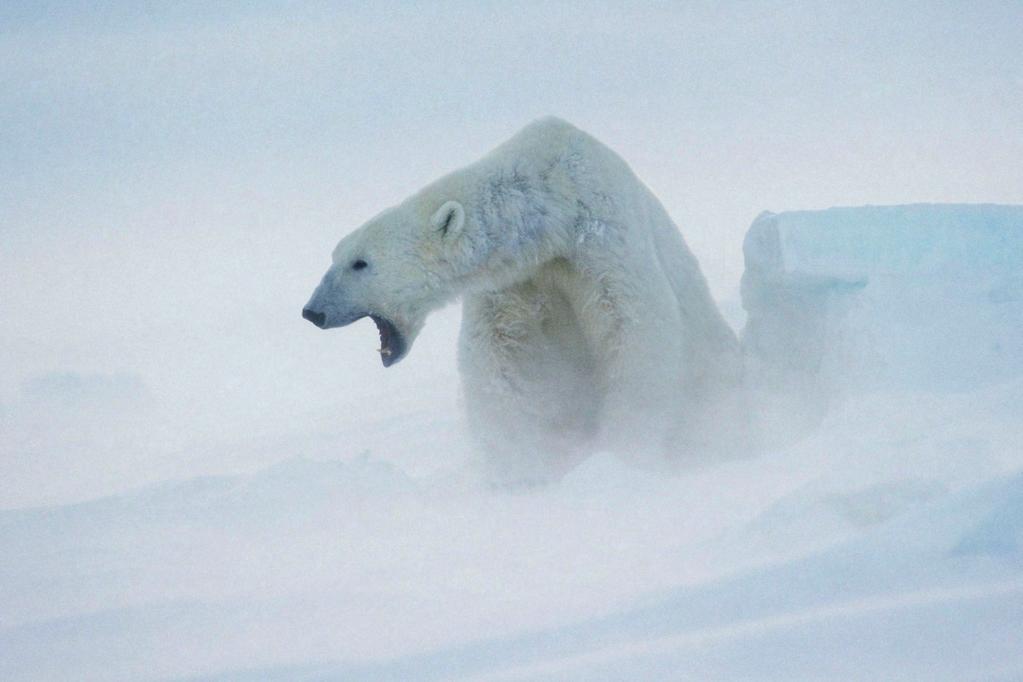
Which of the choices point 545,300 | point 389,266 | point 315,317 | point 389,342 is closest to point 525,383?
point 545,300

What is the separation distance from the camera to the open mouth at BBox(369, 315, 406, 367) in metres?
5.12

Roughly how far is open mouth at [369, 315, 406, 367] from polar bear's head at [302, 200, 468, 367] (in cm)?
6

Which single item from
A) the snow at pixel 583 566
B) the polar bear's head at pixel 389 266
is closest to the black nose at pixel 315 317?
the polar bear's head at pixel 389 266

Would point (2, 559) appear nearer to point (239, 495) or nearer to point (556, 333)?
point (239, 495)

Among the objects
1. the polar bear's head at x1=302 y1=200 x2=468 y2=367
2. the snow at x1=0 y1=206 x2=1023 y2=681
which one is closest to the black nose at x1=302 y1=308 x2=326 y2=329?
the polar bear's head at x1=302 y1=200 x2=468 y2=367

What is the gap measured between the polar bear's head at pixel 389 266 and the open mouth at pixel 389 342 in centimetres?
6

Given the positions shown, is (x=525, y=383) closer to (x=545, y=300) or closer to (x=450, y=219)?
(x=545, y=300)

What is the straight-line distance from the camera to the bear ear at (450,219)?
4.93 metres

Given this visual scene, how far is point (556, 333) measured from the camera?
5469 millimetres

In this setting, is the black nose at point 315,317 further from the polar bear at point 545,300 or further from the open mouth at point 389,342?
the open mouth at point 389,342

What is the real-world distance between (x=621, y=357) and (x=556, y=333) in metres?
0.48

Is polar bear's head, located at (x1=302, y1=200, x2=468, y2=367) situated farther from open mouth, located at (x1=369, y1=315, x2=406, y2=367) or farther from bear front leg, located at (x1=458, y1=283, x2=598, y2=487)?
bear front leg, located at (x1=458, y1=283, x2=598, y2=487)

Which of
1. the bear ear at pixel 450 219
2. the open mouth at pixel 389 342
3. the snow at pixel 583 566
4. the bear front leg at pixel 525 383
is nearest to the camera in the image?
the snow at pixel 583 566

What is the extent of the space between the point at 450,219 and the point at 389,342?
678mm
